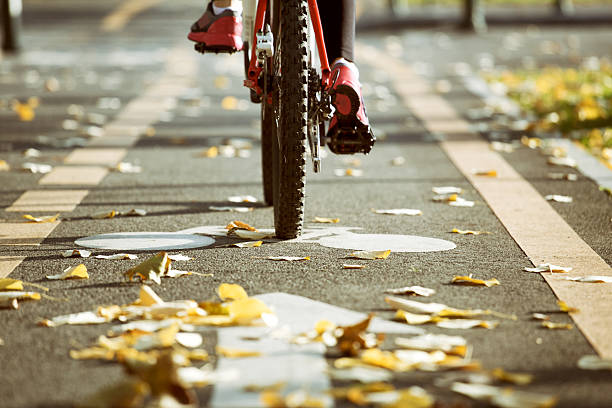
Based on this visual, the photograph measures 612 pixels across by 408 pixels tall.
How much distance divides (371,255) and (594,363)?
1505 mm

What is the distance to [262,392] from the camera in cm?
284

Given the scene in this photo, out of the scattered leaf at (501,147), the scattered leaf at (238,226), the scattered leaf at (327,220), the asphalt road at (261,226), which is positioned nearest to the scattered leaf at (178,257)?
the asphalt road at (261,226)

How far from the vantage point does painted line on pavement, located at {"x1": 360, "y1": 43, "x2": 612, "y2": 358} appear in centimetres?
365

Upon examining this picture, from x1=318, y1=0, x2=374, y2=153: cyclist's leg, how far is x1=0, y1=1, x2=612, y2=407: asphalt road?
0.46m

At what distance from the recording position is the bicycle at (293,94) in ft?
14.7

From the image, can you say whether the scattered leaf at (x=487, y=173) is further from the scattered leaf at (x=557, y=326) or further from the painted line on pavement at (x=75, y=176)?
the scattered leaf at (x=557, y=326)

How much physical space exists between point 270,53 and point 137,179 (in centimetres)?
215

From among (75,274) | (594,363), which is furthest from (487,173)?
(594,363)

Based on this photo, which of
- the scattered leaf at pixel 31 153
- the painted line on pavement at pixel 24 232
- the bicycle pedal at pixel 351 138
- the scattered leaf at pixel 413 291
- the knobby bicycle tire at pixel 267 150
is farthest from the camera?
the scattered leaf at pixel 31 153

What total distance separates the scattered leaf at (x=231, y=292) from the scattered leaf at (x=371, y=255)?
87cm

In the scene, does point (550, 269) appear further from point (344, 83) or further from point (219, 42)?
point (219, 42)

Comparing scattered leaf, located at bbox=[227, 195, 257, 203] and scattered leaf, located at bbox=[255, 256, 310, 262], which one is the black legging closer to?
scattered leaf, located at bbox=[255, 256, 310, 262]

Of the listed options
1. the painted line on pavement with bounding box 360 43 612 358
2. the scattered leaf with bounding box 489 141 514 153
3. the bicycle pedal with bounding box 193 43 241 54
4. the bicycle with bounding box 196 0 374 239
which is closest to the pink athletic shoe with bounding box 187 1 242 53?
the bicycle pedal with bounding box 193 43 241 54

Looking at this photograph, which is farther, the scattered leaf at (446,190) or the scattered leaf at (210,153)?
the scattered leaf at (210,153)
